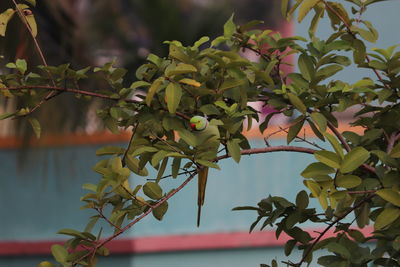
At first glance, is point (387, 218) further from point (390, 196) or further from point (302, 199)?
point (302, 199)

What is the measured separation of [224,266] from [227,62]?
66.3 inches

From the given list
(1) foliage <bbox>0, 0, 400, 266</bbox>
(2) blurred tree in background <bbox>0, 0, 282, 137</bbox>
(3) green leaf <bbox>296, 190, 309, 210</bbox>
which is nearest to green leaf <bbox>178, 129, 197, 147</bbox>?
(1) foliage <bbox>0, 0, 400, 266</bbox>

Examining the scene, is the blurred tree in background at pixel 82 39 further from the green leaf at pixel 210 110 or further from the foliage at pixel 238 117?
the green leaf at pixel 210 110

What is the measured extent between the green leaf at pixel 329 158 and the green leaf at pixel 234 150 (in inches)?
3.6

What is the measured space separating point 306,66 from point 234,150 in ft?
0.57

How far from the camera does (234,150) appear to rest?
2.43ft

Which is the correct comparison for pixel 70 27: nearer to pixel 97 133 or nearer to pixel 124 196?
pixel 97 133

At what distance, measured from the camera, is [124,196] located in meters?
0.79

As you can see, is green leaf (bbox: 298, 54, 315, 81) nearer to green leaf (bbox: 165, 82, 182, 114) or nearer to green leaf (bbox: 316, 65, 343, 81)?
green leaf (bbox: 316, 65, 343, 81)

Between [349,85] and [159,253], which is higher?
[159,253]

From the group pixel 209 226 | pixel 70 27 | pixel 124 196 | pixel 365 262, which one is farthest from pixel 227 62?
pixel 70 27

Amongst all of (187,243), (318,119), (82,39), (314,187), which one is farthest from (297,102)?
(82,39)

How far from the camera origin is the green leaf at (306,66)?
839 mm

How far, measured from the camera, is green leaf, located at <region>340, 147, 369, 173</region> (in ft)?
2.26
